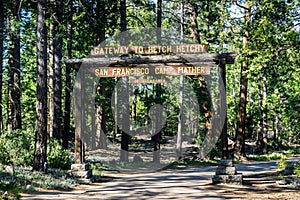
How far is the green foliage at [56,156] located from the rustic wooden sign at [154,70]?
12.4 ft

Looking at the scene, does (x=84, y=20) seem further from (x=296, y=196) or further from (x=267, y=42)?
(x=296, y=196)

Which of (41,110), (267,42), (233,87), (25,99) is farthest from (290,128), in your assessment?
(233,87)

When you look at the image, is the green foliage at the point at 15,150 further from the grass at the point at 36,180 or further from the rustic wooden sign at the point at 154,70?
the rustic wooden sign at the point at 154,70

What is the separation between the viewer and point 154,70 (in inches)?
513

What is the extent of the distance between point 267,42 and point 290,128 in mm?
3227

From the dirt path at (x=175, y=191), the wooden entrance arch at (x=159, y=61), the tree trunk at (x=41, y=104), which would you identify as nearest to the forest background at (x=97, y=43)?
the tree trunk at (x=41, y=104)

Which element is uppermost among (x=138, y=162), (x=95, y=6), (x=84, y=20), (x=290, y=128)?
(x=95, y=6)

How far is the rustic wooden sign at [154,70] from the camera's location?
12750 mm

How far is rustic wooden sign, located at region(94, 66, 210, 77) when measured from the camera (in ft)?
41.8

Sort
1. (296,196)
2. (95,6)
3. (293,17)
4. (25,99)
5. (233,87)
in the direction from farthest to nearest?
(233,87) < (25,99) < (95,6) < (293,17) < (296,196)

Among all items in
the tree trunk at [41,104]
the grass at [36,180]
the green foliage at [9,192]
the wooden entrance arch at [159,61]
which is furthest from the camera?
the tree trunk at [41,104]

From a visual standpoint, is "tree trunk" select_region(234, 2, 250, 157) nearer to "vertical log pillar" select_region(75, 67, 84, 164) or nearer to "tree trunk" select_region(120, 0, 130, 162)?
"tree trunk" select_region(120, 0, 130, 162)

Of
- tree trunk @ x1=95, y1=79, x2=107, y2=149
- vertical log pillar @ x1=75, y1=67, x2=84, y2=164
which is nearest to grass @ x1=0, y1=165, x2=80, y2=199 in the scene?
vertical log pillar @ x1=75, y1=67, x2=84, y2=164

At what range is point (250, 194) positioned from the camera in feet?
34.1
